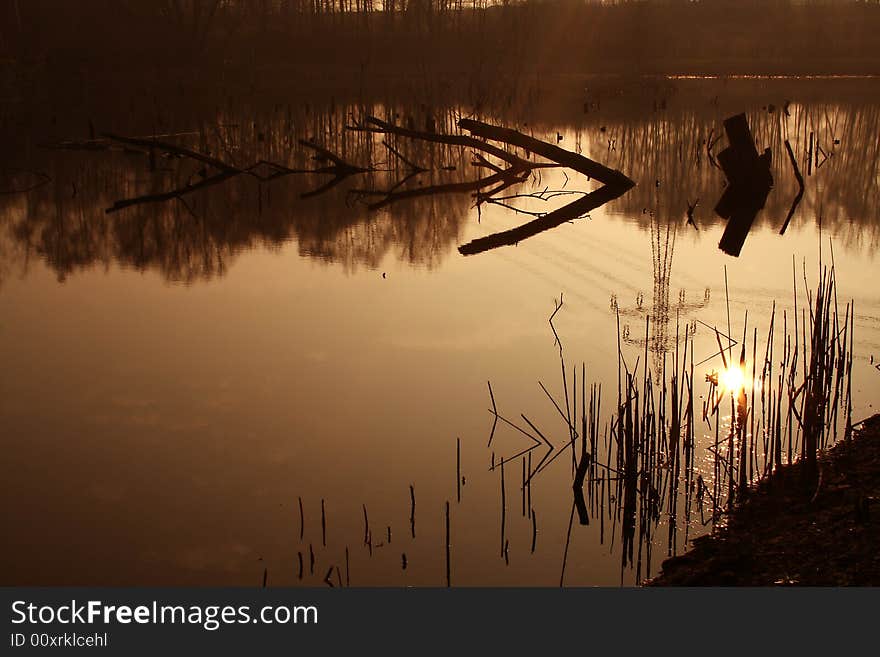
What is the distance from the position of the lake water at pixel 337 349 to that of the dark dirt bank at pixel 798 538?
0.18m

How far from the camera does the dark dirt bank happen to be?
3.35 m

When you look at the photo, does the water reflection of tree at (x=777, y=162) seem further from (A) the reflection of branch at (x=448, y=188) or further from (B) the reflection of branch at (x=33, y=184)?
(B) the reflection of branch at (x=33, y=184)

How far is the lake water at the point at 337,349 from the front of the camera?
3783mm

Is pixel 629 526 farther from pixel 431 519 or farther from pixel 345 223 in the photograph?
pixel 345 223

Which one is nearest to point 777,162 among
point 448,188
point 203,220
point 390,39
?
point 448,188

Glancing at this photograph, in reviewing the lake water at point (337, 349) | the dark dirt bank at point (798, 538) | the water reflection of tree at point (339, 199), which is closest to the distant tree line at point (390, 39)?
the water reflection of tree at point (339, 199)

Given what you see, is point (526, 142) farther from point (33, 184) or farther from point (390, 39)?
point (390, 39)

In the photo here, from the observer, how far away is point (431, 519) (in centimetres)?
390

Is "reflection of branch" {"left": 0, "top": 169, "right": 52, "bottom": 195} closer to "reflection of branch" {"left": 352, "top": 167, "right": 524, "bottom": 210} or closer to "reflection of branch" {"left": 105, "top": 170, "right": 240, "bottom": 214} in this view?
"reflection of branch" {"left": 105, "top": 170, "right": 240, "bottom": 214}

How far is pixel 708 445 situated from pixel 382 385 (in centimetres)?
165

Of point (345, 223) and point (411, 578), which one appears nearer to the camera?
point (411, 578)

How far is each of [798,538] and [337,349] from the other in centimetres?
297

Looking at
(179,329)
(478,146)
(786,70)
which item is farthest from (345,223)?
(786,70)

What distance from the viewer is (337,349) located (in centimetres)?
591
